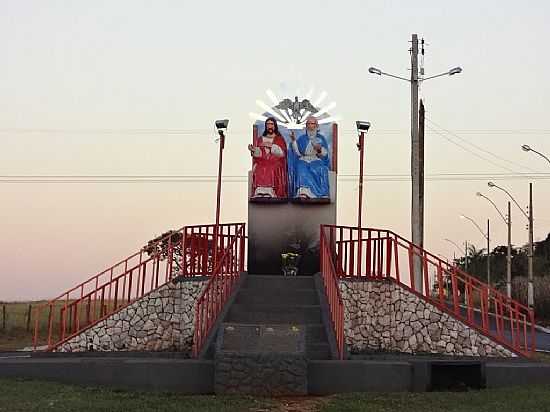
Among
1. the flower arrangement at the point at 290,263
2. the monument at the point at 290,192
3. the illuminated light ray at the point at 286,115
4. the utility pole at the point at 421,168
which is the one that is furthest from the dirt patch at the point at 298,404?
the utility pole at the point at 421,168

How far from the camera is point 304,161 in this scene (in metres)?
21.0

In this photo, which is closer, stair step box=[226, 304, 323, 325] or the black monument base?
the black monument base

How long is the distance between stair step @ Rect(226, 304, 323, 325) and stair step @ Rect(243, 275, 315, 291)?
4.14ft

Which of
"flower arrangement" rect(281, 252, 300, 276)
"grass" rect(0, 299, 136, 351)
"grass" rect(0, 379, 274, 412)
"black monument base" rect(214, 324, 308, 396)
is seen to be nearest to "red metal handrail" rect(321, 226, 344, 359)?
"flower arrangement" rect(281, 252, 300, 276)

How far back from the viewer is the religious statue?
68.6 ft

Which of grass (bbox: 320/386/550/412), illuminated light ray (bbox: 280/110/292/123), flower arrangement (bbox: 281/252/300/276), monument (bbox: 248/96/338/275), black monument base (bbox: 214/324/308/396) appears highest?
illuminated light ray (bbox: 280/110/292/123)

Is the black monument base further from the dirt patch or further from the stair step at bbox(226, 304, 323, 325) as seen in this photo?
the stair step at bbox(226, 304, 323, 325)

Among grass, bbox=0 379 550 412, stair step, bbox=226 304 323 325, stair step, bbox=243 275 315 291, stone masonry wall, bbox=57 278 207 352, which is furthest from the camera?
stone masonry wall, bbox=57 278 207 352

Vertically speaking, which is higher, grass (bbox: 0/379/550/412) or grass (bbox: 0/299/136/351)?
grass (bbox: 0/299/136/351)

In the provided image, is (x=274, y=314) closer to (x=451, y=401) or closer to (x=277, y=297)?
(x=277, y=297)

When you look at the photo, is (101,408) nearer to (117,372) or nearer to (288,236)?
(117,372)

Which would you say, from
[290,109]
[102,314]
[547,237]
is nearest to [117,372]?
[102,314]

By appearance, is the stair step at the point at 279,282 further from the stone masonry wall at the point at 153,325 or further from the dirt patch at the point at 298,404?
the dirt patch at the point at 298,404

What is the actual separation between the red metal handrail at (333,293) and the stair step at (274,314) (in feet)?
1.28
